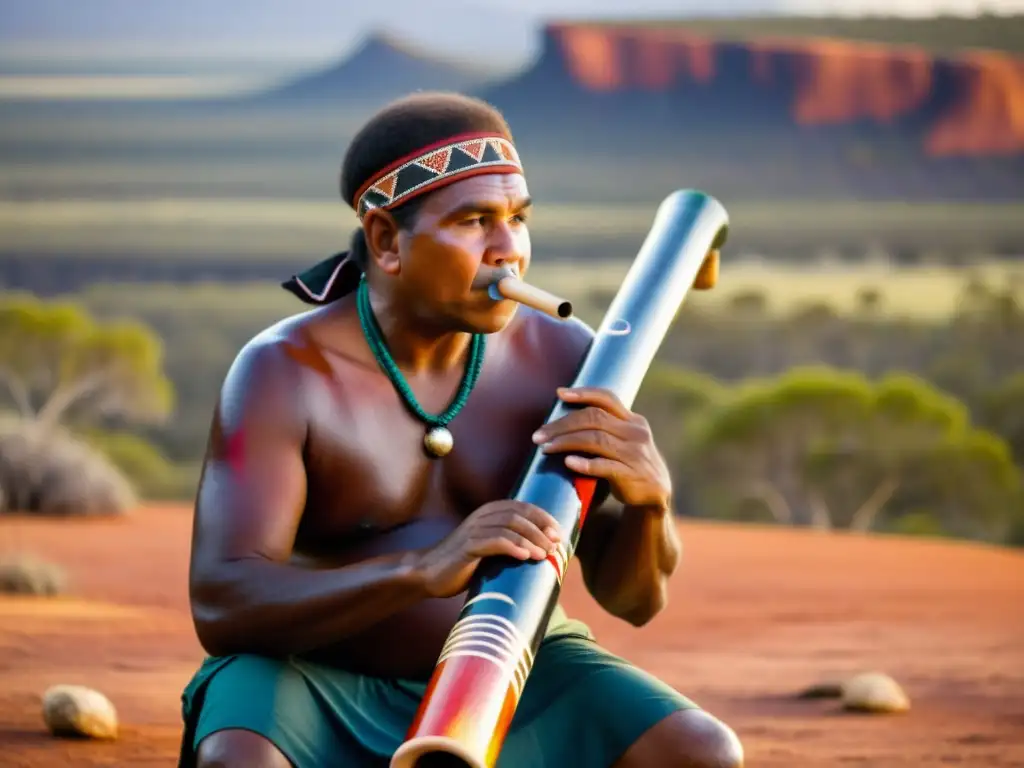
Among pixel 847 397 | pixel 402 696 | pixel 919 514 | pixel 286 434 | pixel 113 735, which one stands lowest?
pixel 919 514

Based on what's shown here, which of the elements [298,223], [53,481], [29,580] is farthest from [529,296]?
[298,223]

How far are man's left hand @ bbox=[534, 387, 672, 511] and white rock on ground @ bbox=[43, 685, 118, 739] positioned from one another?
7.87ft

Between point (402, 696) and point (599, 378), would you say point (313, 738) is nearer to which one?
point (402, 696)

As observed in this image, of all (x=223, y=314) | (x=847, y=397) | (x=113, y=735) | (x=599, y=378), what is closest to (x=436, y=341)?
(x=599, y=378)

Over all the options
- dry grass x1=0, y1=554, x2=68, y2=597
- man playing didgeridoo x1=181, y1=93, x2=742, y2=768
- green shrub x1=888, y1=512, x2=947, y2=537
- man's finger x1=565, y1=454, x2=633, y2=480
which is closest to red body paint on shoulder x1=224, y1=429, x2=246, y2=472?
man playing didgeridoo x1=181, y1=93, x2=742, y2=768

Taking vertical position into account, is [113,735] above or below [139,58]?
above

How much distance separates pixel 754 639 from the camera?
773cm

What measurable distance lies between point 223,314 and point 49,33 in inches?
200

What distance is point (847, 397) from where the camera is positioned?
18.5 meters

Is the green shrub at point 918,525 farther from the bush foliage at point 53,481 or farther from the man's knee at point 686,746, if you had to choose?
the man's knee at point 686,746

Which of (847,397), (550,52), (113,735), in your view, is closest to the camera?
(113,735)

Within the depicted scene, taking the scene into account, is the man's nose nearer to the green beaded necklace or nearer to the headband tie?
the headband tie

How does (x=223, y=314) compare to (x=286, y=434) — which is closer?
(x=286, y=434)

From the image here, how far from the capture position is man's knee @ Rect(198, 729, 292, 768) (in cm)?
279
